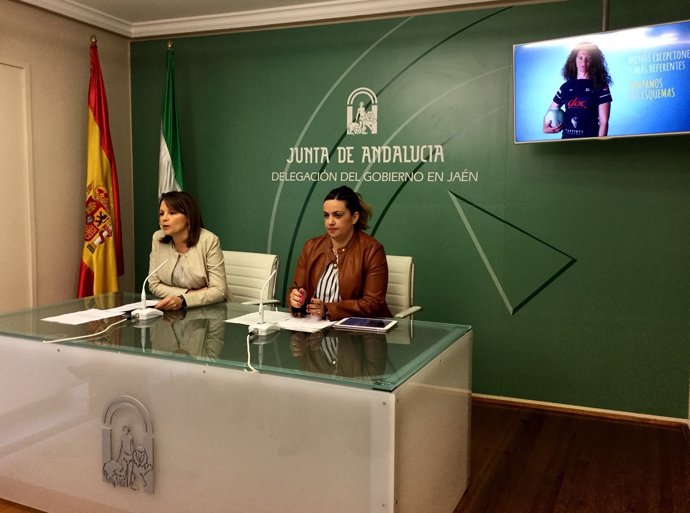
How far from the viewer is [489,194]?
158 inches


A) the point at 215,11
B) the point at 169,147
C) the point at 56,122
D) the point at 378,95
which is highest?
the point at 215,11

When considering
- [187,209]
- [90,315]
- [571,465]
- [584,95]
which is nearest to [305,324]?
[90,315]

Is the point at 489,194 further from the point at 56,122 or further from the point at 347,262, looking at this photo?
the point at 56,122

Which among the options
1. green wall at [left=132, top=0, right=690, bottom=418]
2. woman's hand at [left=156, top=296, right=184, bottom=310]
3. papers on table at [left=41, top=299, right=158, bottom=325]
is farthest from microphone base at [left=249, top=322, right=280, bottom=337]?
green wall at [left=132, top=0, right=690, bottom=418]

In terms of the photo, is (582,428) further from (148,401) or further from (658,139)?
(148,401)

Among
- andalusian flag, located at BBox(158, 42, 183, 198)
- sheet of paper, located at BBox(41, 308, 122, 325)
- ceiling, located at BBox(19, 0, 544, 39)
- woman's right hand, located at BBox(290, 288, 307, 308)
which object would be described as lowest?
sheet of paper, located at BBox(41, 308, 122, 325)

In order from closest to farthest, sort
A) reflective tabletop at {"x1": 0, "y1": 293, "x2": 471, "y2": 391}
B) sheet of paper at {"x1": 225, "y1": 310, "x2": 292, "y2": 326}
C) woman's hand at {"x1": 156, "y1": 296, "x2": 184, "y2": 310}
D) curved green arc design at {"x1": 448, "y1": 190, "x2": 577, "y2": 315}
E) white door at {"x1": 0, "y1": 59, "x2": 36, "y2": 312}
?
reflective tabletop at {"x1": 0, "y1": 293, "x2": 471, "y2": 391} → sheet of paper at {"x1": 225, "y1": 310, "x2": 292, "y2": 326} → woman's hand at {"x1": 156, "y1": 296, "x2": 184, "y2": 310} → curved green arc design at {"x1": 448, "y1": 190, "x2": 577, "y2": 315} → white door at {"x1": 0, "y1": 59, "x2": 36, "y2": 312}

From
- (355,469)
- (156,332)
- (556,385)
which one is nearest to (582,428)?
(556,385)

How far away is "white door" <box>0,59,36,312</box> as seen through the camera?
4082mm

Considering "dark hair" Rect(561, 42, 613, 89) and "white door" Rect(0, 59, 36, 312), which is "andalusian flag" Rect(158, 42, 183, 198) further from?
"dark hair" Rect(561, 42, 613, 89)

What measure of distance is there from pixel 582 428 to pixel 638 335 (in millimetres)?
644

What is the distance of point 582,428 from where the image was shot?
3.63 m

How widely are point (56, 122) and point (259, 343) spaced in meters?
2.97

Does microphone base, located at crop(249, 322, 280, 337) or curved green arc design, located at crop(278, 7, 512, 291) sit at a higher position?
curved green arc design, located at crop(278, 7, 512, 291)
